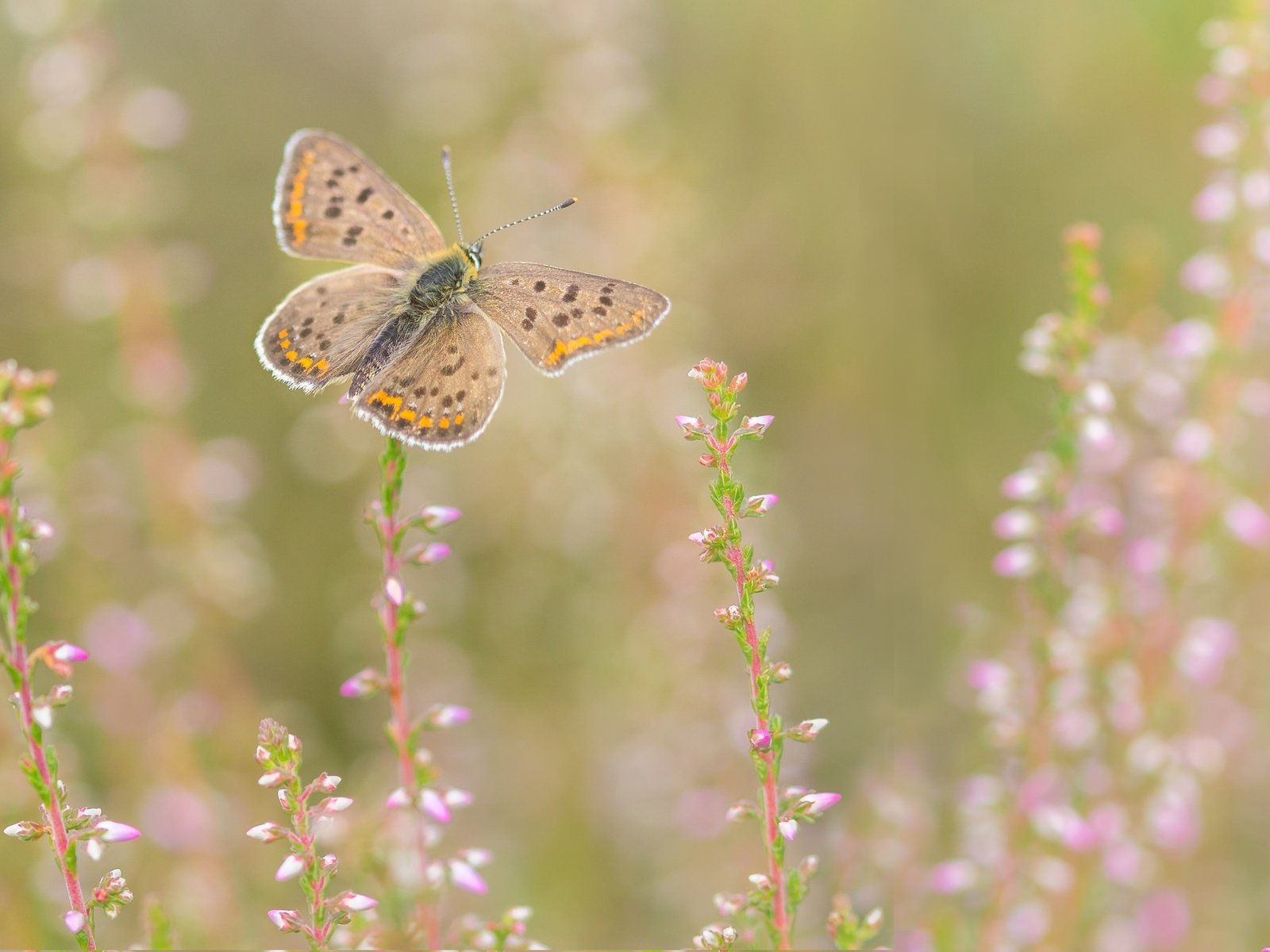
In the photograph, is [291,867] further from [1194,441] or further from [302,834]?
[1194,441]

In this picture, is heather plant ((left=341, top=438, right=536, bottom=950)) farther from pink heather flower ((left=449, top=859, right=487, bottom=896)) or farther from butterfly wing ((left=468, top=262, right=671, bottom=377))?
butterfly wing ((left=468, top=262, right=671, bottom=377))

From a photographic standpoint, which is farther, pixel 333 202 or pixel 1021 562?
pixel 333 202

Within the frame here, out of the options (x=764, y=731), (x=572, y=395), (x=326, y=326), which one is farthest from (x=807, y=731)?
(x=572, y=395)

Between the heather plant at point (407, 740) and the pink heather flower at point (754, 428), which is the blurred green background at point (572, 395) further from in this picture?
the pink heather flower at point (754, 428)

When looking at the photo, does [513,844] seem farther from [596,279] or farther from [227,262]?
[227,262]

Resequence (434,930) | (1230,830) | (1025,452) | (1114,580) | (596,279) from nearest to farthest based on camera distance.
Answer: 1. (434,930)
2. (596,279)
3. (1114,580)
4. (1230,830)
5. (1025,452)

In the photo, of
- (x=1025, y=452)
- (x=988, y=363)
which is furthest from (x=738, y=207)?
(x=1025, y=452)
